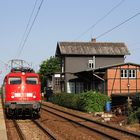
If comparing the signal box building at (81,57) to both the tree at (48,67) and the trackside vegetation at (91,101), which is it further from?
the trackside vegetation at (91,101)

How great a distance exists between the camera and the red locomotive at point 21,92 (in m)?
24.5

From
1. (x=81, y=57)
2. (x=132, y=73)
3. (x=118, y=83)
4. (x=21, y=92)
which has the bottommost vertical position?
(x=21, y=92)

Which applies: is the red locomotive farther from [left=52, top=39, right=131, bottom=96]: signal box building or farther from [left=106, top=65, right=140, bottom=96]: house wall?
[left=52, top=39, right=131, bottom=96]: signal box building

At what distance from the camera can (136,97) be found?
82.9ft

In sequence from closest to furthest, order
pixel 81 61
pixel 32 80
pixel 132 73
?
pixel 32 80 < pixel 132 73 < pixel 81 61

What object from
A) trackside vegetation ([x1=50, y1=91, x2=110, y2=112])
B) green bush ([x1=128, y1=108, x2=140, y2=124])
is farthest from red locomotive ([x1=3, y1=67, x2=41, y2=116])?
trackside vegetation ([x1=50, y1=91, x2=110, y2=112])

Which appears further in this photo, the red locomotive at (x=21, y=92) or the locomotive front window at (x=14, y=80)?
the locomotive front window at (x=14, y=80)

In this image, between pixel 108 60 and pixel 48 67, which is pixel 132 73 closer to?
pixel 108 60

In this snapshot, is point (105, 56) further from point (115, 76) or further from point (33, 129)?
point (33, 129)

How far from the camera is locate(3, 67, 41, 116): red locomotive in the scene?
2450 centimetres

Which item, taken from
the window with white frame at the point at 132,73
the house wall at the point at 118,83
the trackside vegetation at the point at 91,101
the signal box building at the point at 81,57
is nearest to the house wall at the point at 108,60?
the signal box building at the point at 81,57

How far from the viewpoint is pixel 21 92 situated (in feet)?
81.4

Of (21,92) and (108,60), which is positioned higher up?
(108,60)

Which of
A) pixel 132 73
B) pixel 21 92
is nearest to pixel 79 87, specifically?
pixel 132 73
